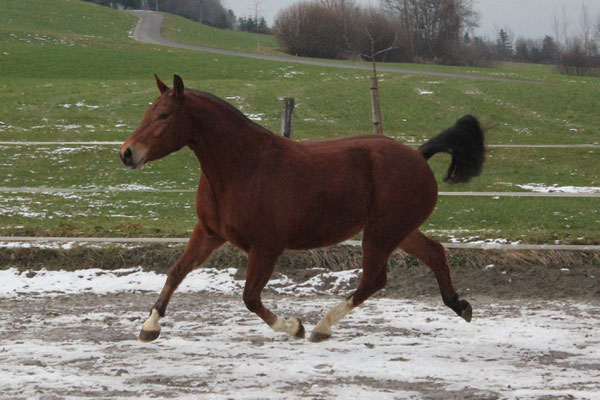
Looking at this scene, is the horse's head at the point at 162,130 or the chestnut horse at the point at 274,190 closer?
the horse's head at the point at 162,130

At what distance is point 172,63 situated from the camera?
35.5 metres

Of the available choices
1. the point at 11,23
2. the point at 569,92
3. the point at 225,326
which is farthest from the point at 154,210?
the point at 11,23

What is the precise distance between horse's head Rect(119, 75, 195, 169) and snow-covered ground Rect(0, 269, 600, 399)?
1.23 m

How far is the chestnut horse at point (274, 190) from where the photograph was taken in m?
4.99

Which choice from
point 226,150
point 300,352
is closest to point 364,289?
point 300,352

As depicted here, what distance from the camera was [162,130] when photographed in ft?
16.1

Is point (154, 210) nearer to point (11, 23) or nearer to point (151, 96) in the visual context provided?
point (151, 96)

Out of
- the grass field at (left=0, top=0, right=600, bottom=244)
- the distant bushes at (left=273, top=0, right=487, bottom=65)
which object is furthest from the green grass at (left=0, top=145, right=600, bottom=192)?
the distant bushes at (left=273, top=0, right=487, bottom=65)

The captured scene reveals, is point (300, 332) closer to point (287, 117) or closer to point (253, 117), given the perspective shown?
point (287, 117)

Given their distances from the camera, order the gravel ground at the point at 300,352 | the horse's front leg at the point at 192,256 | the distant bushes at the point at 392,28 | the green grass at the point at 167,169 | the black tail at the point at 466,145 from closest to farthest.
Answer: the gravel ground at the point at 300,352, the horse's front leg at the point at 192,256, the black tail at the point at 466,145, the green grass at the point at 167,169, the distant bushes at the point at 392,28

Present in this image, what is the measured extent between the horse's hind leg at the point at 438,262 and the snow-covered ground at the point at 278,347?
0.17 meters

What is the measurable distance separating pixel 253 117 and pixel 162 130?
51.6ft

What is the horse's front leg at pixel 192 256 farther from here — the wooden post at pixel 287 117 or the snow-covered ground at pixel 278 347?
the wooden post at pixel 287 117

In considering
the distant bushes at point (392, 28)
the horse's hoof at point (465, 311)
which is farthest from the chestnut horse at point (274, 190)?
the distant bushes at point (392, 28)
